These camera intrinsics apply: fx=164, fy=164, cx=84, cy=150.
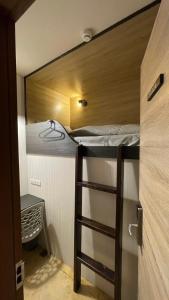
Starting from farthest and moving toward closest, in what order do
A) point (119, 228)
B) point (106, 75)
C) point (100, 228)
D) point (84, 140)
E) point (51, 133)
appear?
point (106, 75), point (51, 133), point (84, 140), point (100, 228), point (119, 228)

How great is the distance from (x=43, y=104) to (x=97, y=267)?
2.11 metres

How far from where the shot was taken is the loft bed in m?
1.38

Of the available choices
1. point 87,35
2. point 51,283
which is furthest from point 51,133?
point 51,283

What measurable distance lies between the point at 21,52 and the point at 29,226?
6.10 ft

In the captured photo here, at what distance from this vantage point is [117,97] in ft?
7.79

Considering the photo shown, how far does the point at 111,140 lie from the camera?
1478mm

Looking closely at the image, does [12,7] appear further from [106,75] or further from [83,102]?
[83,102]

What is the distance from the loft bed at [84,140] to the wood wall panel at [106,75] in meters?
0.68

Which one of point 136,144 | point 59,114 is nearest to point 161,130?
point 136,144

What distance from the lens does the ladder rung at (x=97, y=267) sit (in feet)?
4.27

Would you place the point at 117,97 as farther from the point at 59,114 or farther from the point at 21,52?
the point at 21,52

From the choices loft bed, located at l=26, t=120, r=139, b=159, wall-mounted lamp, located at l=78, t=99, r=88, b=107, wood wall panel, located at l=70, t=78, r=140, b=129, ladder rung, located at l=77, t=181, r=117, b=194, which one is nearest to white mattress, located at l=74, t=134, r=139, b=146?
loft bed, located at l=26, t=120, r=139, b=159

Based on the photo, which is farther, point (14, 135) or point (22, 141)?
point (22, 141)

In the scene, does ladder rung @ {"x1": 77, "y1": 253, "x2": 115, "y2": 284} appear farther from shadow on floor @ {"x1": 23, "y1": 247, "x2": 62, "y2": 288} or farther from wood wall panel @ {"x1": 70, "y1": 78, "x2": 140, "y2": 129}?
wood wall panel @ {"x1": 70, "y1": 78, "x2": 140, "y2": 129}
